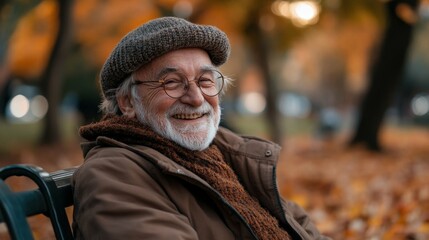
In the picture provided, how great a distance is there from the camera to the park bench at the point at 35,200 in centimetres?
204

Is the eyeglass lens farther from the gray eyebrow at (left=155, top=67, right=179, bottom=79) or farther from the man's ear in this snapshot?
the man's ear

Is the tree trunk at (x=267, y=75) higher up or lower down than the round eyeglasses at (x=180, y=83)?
higher up

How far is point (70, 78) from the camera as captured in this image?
78.7 feet

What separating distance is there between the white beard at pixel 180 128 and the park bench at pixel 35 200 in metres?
0.40

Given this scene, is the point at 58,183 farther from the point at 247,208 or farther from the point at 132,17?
the point at 132,17

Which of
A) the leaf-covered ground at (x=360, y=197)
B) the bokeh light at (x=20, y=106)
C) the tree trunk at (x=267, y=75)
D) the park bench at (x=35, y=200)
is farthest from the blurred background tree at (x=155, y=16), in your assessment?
the bokeh light at (x=20, y=106)

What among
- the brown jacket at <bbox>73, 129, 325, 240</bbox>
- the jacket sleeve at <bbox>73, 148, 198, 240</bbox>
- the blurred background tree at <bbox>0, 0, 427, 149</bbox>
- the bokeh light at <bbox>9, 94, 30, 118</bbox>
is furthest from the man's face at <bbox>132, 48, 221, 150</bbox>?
the bokeh light at <bbox>9, 94, 30, 118</bbox>

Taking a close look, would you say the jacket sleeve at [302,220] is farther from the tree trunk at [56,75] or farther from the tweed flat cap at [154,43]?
the tree trunk at [56,75]

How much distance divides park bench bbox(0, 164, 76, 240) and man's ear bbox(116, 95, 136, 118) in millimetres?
394

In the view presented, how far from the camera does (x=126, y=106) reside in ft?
9.37

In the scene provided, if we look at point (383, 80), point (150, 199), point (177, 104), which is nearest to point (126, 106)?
point (177, 104)

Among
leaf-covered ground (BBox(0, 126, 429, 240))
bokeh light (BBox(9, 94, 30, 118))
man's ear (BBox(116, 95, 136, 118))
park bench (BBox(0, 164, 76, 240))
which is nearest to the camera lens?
park bench (BBox(0, 164, 76, 240))

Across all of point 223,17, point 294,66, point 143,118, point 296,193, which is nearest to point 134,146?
point 143,118

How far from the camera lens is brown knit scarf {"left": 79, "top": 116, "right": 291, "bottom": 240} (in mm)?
2607
